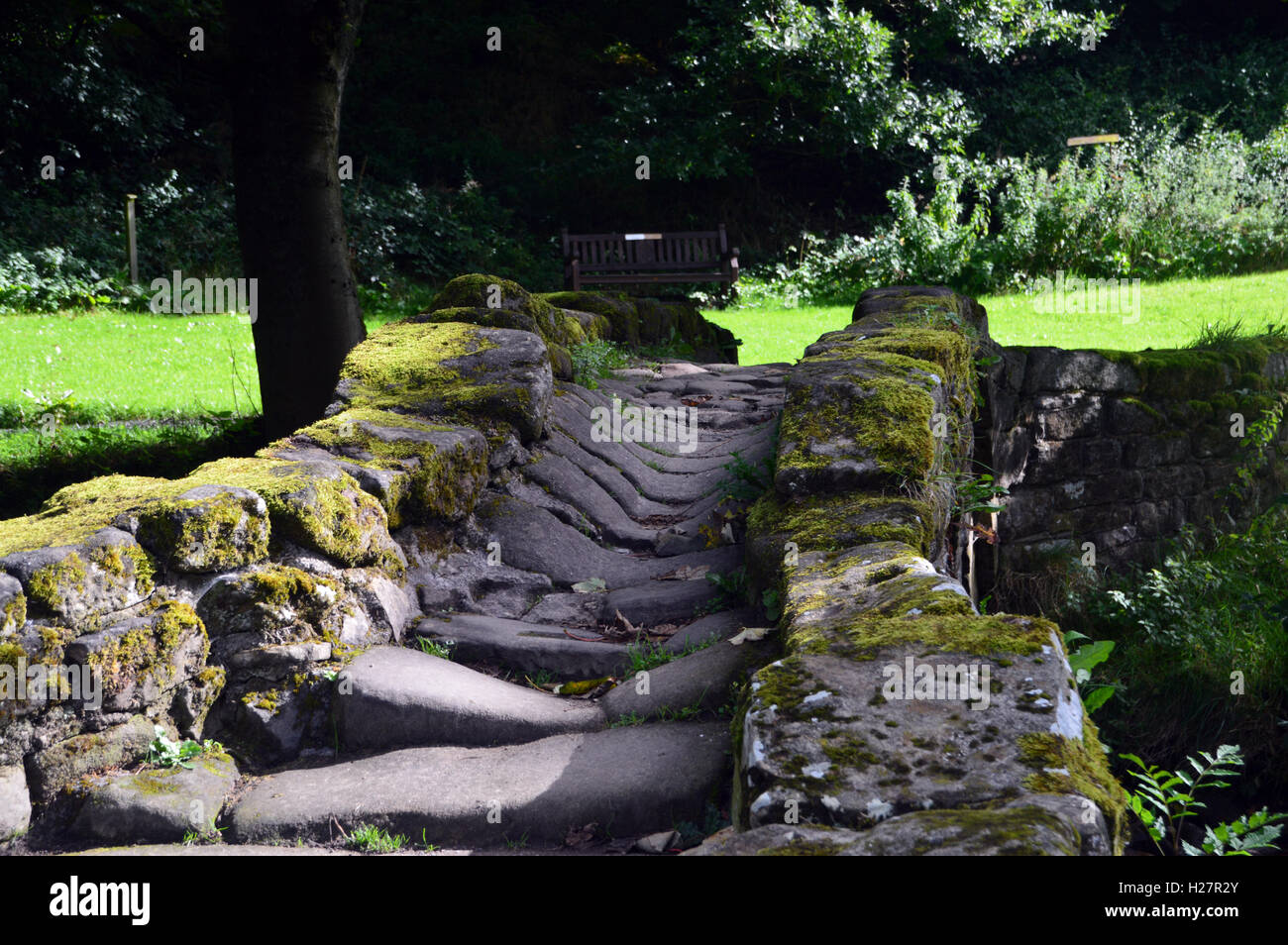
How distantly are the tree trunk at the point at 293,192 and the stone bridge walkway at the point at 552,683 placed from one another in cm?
171

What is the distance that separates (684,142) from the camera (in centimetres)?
1616

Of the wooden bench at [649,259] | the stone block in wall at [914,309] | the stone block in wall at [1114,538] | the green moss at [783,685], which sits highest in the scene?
the wooden bench at [649,259]

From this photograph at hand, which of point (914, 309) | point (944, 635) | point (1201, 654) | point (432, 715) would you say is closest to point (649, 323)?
point (914, 309)

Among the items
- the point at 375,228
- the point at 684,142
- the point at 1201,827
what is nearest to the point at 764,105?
the point at 684,142

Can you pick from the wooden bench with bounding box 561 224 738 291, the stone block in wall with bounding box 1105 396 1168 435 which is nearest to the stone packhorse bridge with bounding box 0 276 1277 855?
the stone block in wall with bounding box 1105 396 1168 435

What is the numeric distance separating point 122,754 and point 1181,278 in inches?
538

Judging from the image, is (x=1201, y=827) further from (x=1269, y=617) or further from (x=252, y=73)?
(x=252, y=73)

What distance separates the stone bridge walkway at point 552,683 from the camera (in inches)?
81.2

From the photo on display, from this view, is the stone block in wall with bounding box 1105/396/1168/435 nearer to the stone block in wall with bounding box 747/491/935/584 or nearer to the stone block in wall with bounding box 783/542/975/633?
the stone block in wall with bounding box 747/491/935/584

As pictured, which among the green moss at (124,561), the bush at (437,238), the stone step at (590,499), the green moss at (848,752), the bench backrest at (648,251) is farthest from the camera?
the bush at (437,238)

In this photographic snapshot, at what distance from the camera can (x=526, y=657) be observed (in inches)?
110

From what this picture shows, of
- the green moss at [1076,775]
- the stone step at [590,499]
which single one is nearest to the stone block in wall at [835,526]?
the stone step at [590,499]

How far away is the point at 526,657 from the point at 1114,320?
9148 millimetres

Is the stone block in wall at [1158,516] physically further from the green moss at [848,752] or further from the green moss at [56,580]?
the green moss at [56,580]
